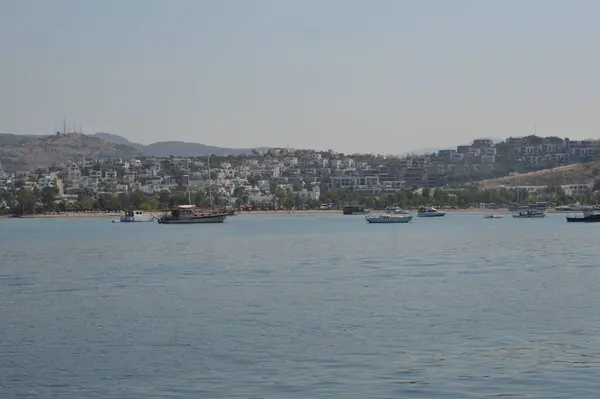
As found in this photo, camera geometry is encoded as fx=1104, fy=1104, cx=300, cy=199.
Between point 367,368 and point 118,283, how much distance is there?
2011 centimetres

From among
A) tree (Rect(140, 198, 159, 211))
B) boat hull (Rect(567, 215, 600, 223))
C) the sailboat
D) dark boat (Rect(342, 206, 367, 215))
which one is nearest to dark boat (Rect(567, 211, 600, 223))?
boat hull (Rect(567, 215, 600, 223))

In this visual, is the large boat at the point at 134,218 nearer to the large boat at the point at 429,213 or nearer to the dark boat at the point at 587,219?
the large boat at the point at 429,213

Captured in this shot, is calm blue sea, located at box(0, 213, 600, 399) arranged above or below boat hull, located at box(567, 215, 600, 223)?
below

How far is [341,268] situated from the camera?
4525 centimetres

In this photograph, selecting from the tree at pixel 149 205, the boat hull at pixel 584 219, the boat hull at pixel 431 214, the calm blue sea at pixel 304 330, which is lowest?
the calm blue sea at pixel 304 330

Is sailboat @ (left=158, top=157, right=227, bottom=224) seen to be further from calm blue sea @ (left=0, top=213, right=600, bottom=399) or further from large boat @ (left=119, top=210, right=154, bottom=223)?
calm blue sea @ (left=0, top=213, right=600, bottom=399)

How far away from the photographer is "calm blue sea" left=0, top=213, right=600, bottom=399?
1947 centimetres

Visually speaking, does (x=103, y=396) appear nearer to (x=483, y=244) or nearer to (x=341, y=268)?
(x=341, y=268)

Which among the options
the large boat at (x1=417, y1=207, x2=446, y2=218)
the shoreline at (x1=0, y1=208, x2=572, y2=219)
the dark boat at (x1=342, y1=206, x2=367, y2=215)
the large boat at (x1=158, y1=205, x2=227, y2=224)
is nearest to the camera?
the large boat at (x1=158, y1=205, x2=227, y2=224)

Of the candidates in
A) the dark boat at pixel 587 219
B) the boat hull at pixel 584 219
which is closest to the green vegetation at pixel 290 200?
the dark boat at pixel 587 219

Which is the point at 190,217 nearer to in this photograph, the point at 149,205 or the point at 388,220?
the point at 388,220

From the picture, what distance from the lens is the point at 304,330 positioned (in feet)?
83.5

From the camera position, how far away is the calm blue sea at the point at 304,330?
1947 centimetres

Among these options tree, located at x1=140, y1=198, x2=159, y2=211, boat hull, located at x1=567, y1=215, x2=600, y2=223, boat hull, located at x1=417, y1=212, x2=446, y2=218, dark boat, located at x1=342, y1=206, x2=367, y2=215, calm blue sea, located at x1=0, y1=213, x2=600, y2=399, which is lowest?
calm blue sea, located at x1=0, y1=213, x2=600, y2=399
